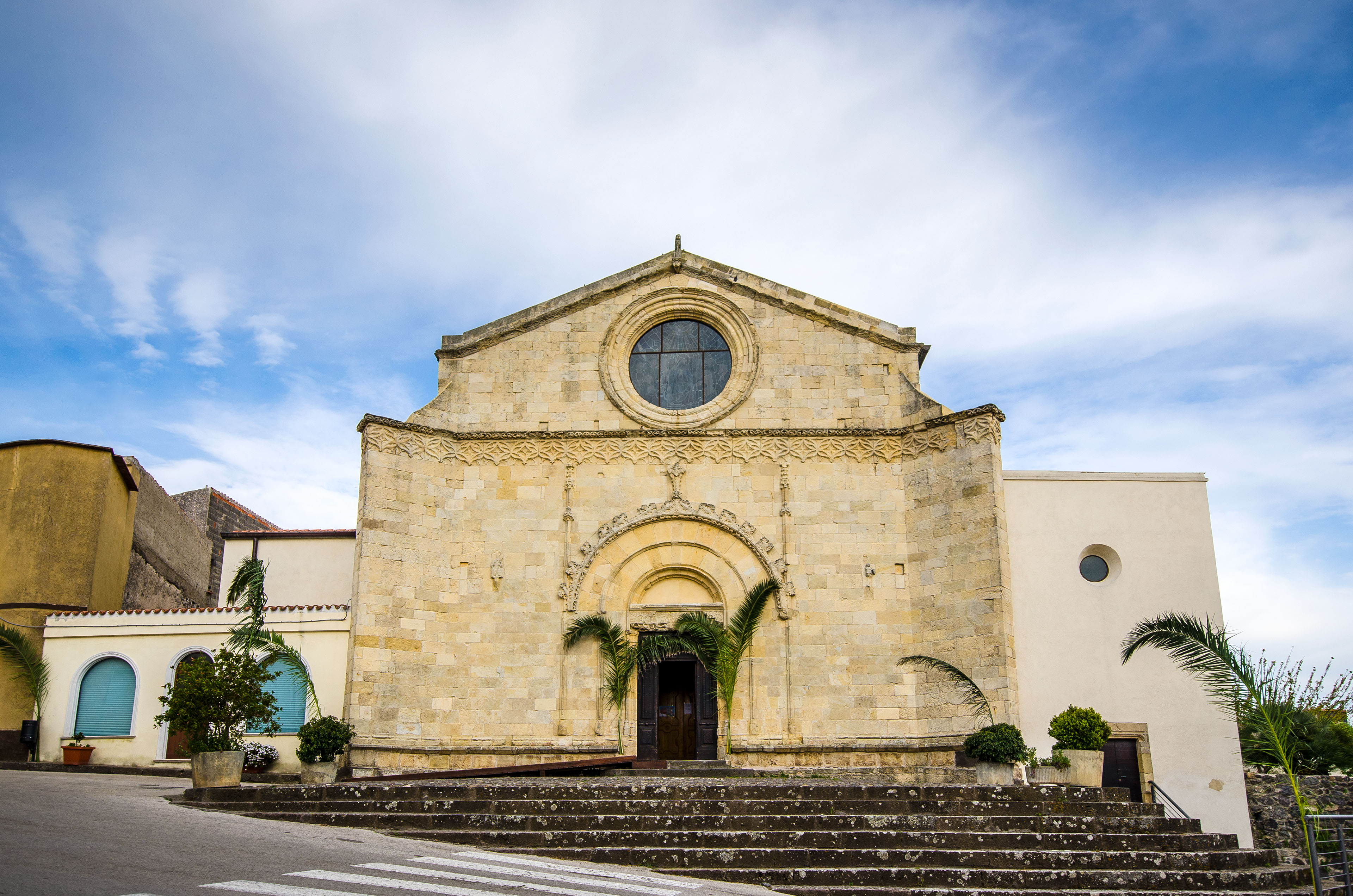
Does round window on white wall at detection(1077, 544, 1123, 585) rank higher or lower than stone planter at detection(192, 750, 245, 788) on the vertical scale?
higher

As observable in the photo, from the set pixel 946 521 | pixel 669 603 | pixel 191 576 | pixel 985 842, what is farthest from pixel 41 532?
pixel 985 842

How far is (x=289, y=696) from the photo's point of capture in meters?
20.7

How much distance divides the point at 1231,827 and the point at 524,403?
48.0 feet

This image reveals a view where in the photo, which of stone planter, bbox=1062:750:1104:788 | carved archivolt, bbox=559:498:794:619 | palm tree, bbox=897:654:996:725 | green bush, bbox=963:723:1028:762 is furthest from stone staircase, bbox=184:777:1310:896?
carved archivolt, bbox=559:498:794:619

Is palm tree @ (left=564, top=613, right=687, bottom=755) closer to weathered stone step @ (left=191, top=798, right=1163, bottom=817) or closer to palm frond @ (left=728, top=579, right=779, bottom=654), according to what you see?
palm frond @ (left=728, top=579, right=779, bottom=654)

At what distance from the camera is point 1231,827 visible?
18.8 m

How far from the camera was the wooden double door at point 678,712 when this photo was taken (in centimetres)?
2030

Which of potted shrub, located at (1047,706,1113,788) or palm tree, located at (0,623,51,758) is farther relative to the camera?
palm tree, located at (0,623,51,758)

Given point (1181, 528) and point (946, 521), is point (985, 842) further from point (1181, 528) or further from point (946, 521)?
point (1181, 528)

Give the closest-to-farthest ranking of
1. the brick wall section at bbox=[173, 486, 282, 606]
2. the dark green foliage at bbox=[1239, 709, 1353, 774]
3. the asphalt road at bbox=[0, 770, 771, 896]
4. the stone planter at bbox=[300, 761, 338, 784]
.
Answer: the asphalt road at bbox=[0, 770, 771, 896], the stone planter at bbox=[300, 761, 338, 784], the dark green foliage at bbox=[1239, 709, 1353, 774], the brick wall section at bbox=[173, 486, 282, 606]

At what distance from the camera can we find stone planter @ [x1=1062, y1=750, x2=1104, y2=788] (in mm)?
16594

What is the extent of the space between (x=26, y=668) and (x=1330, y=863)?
21.2 m

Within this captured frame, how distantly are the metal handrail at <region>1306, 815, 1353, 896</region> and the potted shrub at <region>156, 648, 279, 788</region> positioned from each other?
13.1 meters

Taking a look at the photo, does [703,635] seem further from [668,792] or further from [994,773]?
[668,792]
